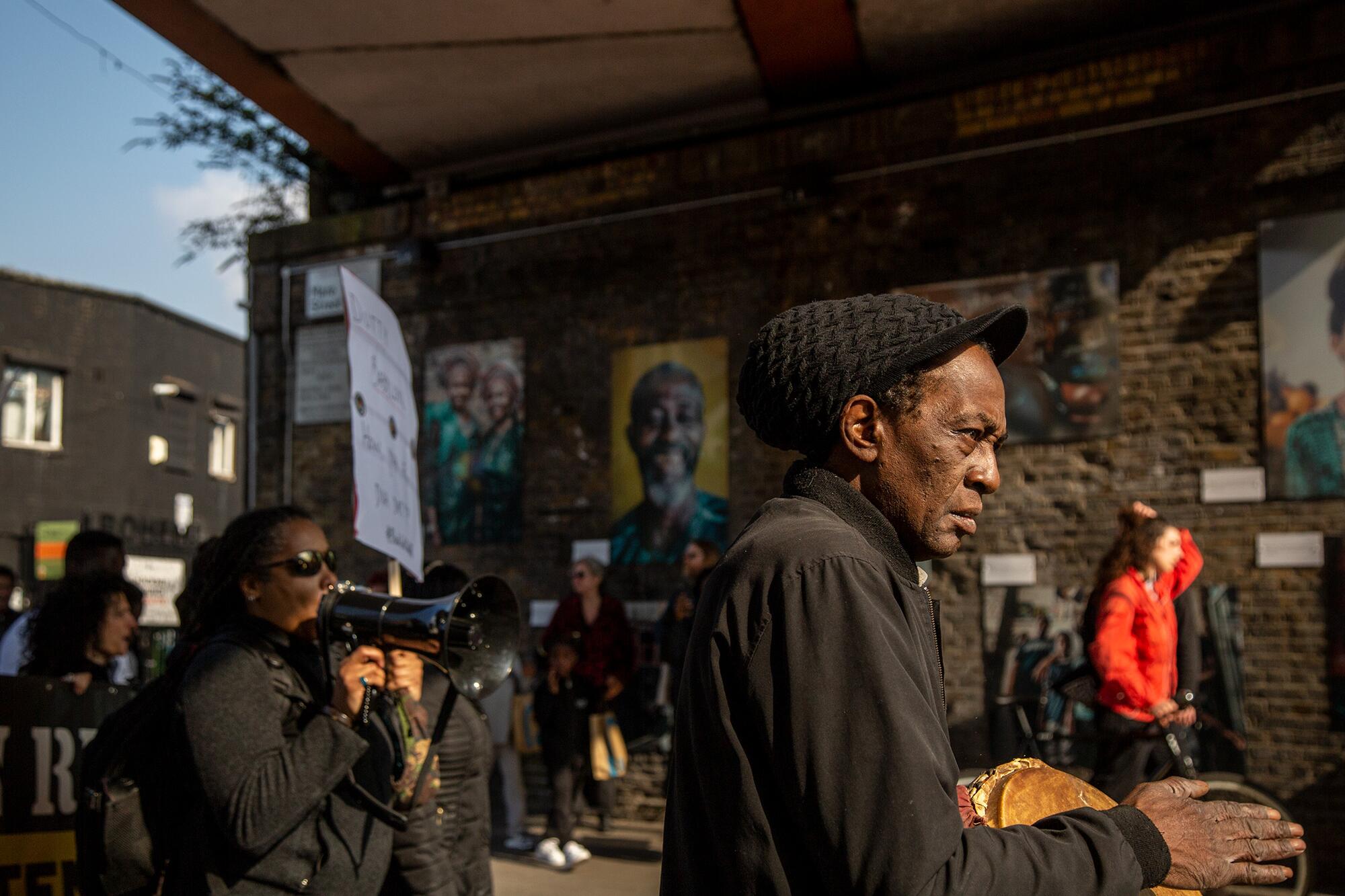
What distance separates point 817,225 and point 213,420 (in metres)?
26.4

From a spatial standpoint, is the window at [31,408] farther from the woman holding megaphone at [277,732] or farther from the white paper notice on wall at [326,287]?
the woman holding megaphone at [277,732]

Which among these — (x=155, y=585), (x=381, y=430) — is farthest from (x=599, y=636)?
(x=155, y=585)

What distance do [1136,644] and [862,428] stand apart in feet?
16.4

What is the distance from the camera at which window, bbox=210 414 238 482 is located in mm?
31812

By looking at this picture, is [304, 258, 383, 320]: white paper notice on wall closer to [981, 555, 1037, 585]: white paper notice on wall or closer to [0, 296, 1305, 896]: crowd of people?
[981, 555, 1037, 585]: white paper notice on wall

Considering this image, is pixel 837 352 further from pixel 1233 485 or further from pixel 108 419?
pixel 108 419

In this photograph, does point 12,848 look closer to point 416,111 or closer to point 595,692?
point 595,692

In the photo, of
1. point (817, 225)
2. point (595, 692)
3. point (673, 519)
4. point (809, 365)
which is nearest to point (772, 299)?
point (817, 225)

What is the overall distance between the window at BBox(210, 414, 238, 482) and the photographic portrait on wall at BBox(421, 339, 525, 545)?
2289 cm

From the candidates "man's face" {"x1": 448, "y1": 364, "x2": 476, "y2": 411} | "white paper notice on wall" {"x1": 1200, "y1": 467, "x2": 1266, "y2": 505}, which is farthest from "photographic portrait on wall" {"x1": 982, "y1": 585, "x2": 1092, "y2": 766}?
"man's face" {"x1": 448, "y1": 364, "x2": 476, "y2": 411}

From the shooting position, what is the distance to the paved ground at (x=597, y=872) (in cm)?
709

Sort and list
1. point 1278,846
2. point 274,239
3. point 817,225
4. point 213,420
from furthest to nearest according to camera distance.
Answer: point 213,420
point 274,239
point 817,225
point 1278,846

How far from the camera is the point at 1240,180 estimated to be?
314 inches

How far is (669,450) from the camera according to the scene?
1002 cm
